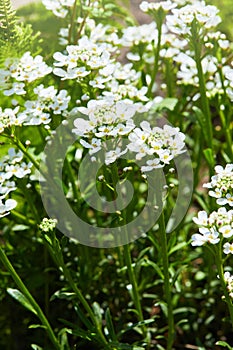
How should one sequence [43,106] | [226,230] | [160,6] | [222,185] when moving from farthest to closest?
[160,6] < [43,106] < [222,185] < [226,230]

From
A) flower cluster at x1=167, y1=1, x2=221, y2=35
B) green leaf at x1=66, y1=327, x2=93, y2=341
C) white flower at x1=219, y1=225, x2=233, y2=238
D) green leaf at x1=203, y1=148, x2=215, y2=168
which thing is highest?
flower cluster at x1=167, y1=1, x2=221, y2=35

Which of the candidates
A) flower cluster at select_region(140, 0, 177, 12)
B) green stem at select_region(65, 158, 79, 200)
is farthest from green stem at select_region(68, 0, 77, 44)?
green stem at select_region(65, 158, 79, 200)

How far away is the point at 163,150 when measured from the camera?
1613mm

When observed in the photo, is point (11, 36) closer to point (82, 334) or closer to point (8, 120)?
point (8, 120)

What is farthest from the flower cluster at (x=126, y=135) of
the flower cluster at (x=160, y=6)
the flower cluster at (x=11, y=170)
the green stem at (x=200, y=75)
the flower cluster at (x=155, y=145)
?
the flower cluster at (x=160, y=6)

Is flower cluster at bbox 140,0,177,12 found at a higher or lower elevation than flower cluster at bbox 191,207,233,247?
higher

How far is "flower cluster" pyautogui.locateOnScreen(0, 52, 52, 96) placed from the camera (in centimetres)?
193

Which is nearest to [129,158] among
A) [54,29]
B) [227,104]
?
[227,104]

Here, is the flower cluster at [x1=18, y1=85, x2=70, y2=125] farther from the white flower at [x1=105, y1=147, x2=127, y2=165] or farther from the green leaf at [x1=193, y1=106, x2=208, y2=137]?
the green leaf at [x1=193, y1=106, x2=208, y2=137]

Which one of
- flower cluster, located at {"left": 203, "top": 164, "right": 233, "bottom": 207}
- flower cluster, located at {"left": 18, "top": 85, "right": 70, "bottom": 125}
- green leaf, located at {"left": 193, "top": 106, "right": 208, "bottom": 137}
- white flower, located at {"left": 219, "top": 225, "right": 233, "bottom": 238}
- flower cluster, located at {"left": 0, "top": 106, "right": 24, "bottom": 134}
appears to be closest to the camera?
white flower, located at {"left": 219, "top": 225, "right": 233, "bottom": 238}

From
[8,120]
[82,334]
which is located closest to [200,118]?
[8,120]

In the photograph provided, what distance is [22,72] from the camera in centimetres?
194

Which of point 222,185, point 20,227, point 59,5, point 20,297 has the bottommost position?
point 20,297

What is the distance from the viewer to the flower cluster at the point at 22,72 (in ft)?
6.32
